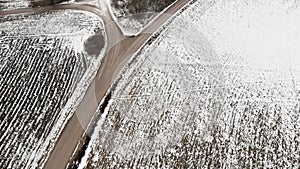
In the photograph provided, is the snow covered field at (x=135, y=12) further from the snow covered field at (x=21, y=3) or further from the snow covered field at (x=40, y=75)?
the snow covered field at (x=21, y=3)

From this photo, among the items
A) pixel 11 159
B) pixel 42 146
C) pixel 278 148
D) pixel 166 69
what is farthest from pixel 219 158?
pixel 11 159

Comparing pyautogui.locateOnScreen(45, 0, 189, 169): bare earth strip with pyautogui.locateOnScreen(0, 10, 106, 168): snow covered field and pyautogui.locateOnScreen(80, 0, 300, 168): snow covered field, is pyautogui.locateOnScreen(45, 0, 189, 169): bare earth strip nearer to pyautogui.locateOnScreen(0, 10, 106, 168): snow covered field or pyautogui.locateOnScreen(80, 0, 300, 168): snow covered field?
pyautogui.locateOnScreen(0, 10, 106, 168): snow covered field

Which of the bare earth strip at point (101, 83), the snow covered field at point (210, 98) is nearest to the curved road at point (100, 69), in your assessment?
the bare earth strip at point (101, 83)

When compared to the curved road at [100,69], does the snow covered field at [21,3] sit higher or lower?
higher

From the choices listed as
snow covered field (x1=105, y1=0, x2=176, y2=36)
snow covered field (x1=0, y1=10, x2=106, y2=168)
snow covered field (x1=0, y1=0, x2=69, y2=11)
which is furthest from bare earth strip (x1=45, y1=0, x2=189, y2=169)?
snow covered field (x1=0, y1=0, x2=69, y2=11)

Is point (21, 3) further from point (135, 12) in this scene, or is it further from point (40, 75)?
point (40, 75)

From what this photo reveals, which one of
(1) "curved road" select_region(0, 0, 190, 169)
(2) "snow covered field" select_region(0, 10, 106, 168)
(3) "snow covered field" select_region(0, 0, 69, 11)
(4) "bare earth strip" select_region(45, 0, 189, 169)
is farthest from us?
(3) "snow covered field" select_region(0, 0, 69, 11)
